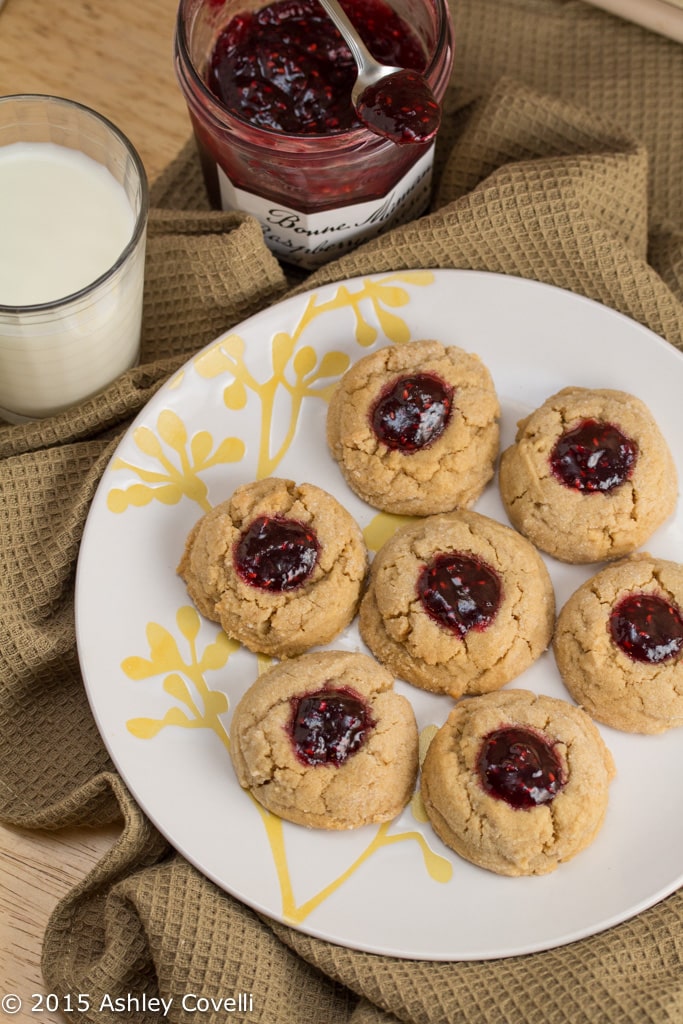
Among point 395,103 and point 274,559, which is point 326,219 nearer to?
point 395,103

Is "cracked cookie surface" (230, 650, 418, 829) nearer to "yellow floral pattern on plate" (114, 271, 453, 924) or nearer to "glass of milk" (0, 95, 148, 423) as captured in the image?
"yellow floral pattern on plate" (114, 271, 453, 924)

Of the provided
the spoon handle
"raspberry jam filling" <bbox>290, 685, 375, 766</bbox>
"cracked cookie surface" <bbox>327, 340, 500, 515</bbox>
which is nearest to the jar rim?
the spoon handle

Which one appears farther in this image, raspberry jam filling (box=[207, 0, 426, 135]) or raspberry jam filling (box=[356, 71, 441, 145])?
raspberry jam filling (box=[207, 0, 426, 135])

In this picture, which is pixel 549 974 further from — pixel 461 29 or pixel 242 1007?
pixel 461 29

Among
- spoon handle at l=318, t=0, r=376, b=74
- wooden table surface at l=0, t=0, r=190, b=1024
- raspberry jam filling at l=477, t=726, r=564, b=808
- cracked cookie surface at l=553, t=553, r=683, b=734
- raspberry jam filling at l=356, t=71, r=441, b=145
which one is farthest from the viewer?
wooden table surface at l=0, t=0, r=190, b=1024

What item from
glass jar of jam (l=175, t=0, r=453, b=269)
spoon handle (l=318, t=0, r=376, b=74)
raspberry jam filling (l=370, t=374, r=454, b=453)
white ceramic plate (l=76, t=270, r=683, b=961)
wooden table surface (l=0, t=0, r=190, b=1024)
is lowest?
white ceramic plate (l=76, t=270, r=683, b=961)
